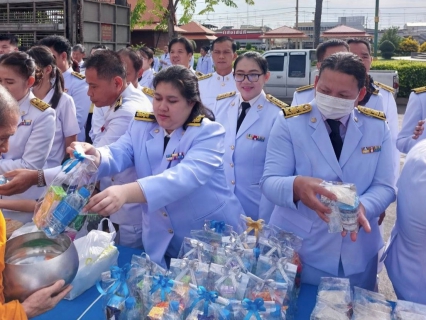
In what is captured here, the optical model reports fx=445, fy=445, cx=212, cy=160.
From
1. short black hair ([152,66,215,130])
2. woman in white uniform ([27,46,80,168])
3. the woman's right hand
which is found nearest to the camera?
the woman's right hand

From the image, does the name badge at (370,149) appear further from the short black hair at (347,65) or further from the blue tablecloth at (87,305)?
the blue tablecloth at (87,305)

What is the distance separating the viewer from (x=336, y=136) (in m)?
2.19

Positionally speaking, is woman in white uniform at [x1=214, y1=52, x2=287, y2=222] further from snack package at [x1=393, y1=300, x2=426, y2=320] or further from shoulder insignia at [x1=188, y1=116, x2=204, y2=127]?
snack package at [x1=393, y1=300, x2=426, y2=320]

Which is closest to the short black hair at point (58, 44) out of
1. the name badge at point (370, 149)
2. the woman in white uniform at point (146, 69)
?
the woman in white uniform at point (146, 69)

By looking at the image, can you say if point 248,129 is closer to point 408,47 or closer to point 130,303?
point 130,303

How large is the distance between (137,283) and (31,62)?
2.05m

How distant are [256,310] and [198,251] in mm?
468

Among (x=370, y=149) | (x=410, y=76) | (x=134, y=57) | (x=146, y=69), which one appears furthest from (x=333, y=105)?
(x=410, y=76)

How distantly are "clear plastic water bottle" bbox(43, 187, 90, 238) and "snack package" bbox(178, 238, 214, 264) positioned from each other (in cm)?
50

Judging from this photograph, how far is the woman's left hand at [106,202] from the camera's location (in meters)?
1.69

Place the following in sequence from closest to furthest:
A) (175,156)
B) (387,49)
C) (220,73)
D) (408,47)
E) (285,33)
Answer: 1. (175,156)
2. (220,73)
3. (285,33)
4. (387,49)
5. (408,47)

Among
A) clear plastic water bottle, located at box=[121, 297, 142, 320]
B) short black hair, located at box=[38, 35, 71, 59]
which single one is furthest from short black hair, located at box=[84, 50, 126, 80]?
short black hair, located at box=[38, 35, 71, 59]

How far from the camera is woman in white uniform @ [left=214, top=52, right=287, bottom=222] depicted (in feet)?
10.5

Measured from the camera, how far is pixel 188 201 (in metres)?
2.26
